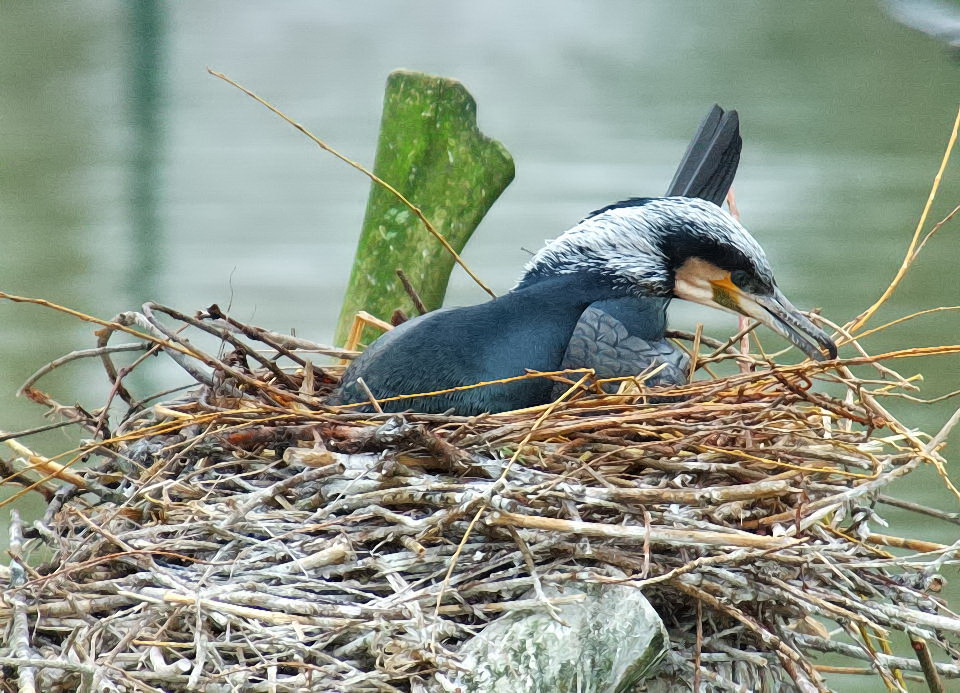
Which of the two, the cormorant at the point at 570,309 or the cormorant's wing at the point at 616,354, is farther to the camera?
the cormorant's wing at the point at 616,354

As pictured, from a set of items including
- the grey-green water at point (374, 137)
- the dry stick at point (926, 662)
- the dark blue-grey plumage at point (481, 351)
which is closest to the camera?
the dry stick at point (926, 662)

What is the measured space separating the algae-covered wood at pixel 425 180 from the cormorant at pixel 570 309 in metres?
0.20

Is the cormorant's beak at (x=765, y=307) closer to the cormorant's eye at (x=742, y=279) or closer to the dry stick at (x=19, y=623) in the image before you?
the cormorant's eye at (x=742, y=279)

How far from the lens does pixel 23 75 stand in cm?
200

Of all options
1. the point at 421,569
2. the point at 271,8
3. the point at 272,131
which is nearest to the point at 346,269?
the point at 272,131

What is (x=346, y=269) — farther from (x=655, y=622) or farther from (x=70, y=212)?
(x=655, y=622)

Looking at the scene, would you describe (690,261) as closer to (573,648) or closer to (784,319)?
(784,319)

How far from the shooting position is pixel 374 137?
78.7 inches

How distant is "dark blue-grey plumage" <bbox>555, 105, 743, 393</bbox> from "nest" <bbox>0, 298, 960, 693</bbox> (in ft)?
0.59

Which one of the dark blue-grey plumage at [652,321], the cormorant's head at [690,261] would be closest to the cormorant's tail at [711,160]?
the dark blue-grey plumage at [652,321]

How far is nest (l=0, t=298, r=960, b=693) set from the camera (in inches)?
34.1

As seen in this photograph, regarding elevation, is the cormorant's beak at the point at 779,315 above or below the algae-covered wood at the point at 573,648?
above

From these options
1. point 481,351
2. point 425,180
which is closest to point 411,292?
point 425,180

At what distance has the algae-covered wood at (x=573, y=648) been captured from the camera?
863 mm
